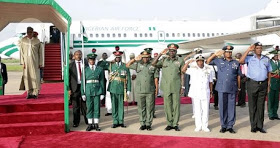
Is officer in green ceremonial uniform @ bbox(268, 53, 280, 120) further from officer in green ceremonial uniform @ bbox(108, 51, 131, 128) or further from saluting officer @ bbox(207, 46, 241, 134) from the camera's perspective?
officer in green ceremonial uniform @ bbox(108, 51, 131, 128)

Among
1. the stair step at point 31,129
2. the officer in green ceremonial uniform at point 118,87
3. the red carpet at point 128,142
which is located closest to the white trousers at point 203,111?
the red carpet at point 128,142

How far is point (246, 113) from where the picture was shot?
28.6 ft

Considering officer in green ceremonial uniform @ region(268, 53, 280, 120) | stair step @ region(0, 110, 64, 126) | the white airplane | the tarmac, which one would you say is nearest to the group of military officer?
the tarmac

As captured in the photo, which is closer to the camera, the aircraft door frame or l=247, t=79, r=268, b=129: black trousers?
l=247, t=79, r=268, b=129: black trousers

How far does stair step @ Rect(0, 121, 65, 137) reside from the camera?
20.0ft

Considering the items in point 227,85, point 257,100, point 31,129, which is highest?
point 227,85

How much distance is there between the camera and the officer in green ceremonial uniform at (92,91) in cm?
672

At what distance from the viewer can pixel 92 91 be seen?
6.71 m

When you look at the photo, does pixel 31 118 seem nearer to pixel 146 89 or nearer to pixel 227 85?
pixel 146 89

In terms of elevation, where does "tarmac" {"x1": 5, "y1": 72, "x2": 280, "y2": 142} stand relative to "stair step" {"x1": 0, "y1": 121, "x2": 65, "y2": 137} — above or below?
below

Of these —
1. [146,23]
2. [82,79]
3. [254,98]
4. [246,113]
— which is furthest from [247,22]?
[82,79]

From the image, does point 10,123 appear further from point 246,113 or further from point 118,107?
point 246,113

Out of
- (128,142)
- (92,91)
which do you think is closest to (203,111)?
(128,142)

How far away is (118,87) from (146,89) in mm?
682
